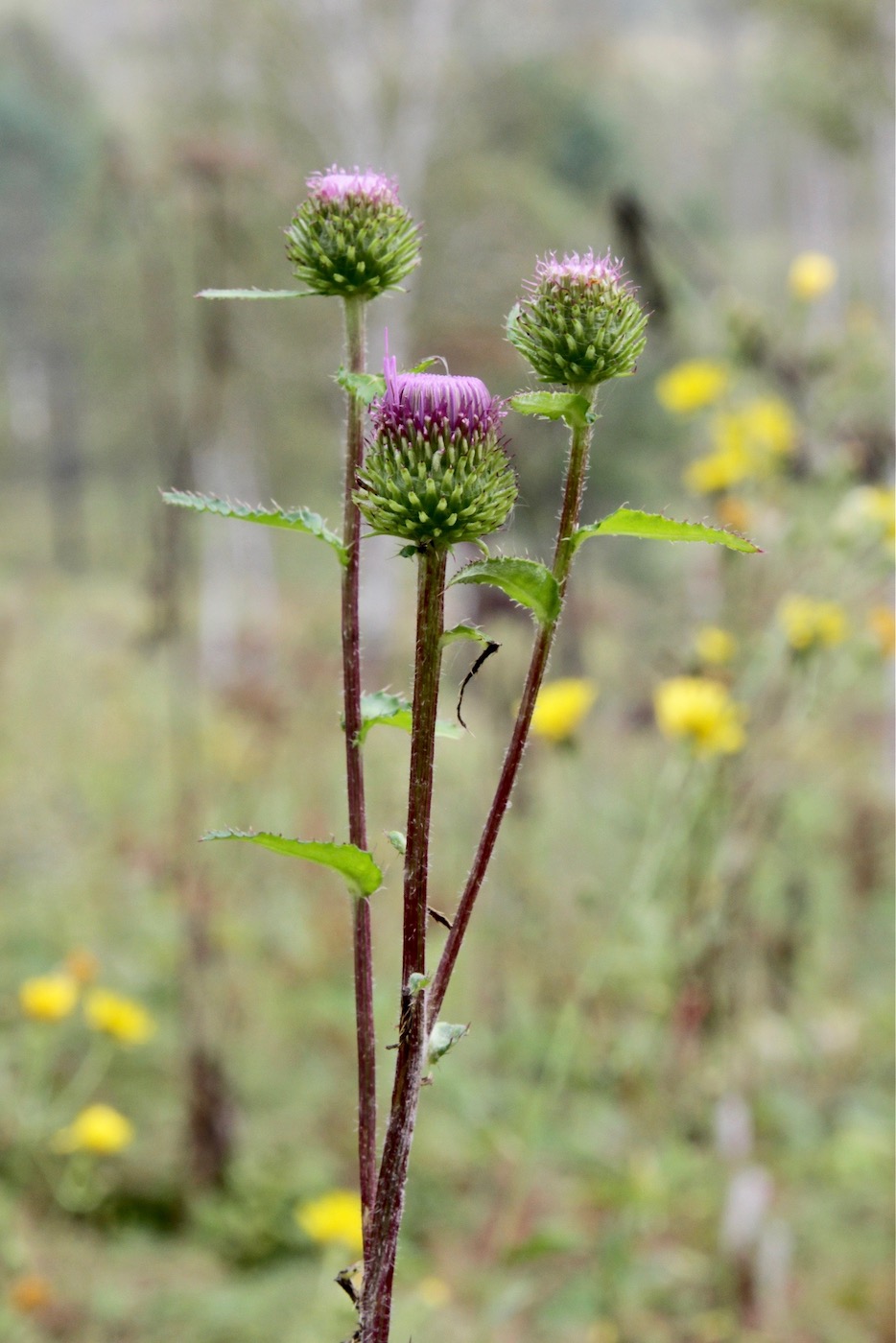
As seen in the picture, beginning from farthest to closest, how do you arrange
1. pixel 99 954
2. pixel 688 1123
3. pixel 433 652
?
pixel 99 954 < pixel 688 1123 < pixel 433 652

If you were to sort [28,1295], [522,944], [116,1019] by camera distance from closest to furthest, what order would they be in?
1. [28,1295]
2. [116,1019]
3. [522,944]

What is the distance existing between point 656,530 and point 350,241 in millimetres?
282

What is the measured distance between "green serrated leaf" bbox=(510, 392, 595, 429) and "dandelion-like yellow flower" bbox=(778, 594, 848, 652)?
136cm

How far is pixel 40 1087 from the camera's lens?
2.62 meters

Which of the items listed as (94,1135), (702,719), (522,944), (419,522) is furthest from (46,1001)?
(419,522)

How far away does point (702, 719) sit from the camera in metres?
1.73

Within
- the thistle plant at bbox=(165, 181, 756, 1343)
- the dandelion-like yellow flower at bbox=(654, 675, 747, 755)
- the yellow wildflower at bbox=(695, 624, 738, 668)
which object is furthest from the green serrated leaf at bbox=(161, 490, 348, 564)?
the yellow wildflower at bbox=(695, 624, 738, 668)

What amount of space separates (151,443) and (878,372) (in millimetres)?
13047

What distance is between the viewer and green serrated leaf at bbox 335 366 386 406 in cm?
58

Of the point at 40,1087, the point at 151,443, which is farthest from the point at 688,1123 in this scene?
the point at 151,443

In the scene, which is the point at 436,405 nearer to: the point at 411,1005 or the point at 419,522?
the point at 419,522

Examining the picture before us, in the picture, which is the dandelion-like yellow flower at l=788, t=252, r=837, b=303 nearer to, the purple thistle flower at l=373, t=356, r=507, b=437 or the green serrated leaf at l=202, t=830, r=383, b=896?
the purple thistle flower at l=373, t=356, r=507, b=437

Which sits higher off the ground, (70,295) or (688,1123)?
(70,295)

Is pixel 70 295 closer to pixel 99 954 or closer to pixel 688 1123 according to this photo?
pixel 99 954
